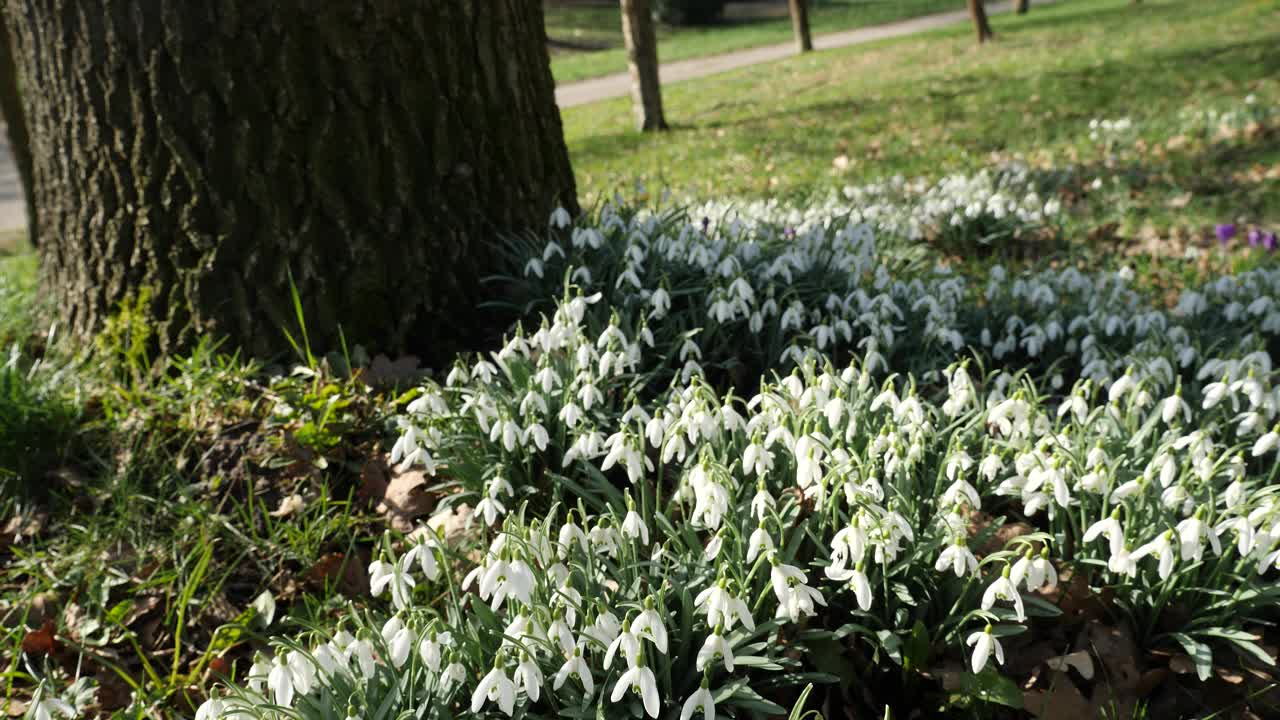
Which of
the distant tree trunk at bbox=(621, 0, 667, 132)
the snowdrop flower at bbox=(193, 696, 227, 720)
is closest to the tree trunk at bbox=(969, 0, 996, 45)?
the distant tree trunk at bbox=(621, 0, 667, 132)

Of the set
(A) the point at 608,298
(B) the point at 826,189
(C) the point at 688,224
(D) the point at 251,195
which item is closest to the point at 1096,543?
(A) the point at 608,298

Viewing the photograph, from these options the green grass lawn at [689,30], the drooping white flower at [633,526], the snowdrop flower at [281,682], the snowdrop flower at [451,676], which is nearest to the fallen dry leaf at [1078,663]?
the drooping white flower at [633,526]

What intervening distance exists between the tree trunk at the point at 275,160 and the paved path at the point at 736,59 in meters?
12.7

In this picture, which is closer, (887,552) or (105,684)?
(887,552)

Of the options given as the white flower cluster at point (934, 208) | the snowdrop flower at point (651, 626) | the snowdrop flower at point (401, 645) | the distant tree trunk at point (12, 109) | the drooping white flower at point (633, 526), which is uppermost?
the distant tree trunk at point (12, 109)

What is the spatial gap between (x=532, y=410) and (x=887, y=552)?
966mm

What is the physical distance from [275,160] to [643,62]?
777 centimetres

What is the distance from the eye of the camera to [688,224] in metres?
3.67

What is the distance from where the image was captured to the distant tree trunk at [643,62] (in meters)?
9.88

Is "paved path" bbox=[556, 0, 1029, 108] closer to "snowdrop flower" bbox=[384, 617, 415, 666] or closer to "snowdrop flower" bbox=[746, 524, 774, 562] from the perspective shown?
"snowdrop flower" bbox=[746, 524, 774, 562]

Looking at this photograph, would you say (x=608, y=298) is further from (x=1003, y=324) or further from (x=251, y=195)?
(x=1003, y=324)

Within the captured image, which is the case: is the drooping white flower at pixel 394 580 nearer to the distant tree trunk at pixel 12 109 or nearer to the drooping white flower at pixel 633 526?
the drooping white flower at pixel 633 526

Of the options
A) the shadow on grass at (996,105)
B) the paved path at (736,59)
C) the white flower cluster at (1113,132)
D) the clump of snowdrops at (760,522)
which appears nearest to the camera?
the clump of snowdrops at (760,522)

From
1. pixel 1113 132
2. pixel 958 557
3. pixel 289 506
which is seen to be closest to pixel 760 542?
pixel 958 557
